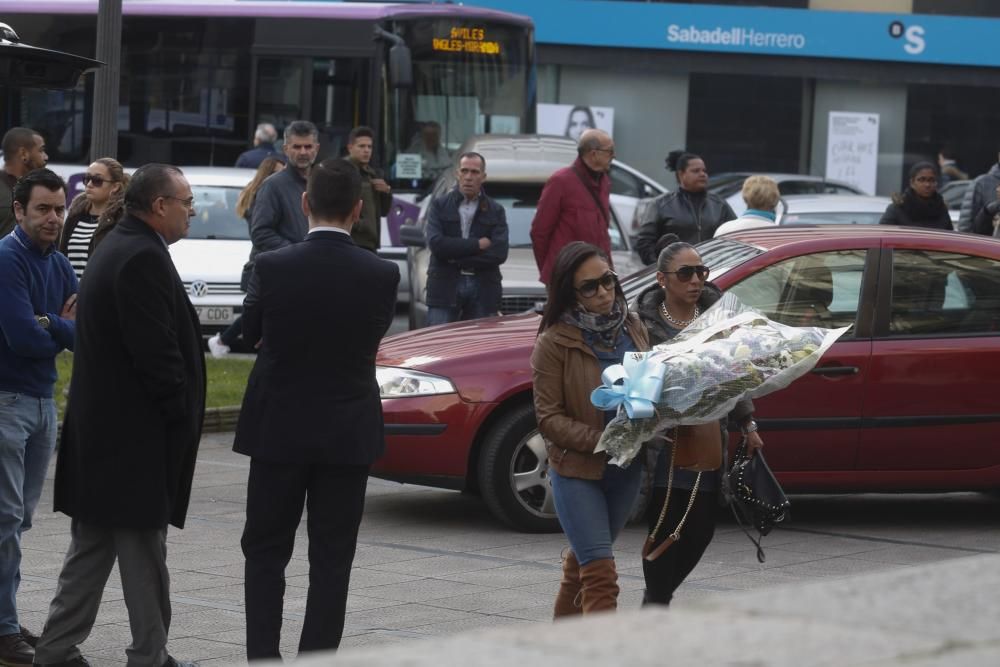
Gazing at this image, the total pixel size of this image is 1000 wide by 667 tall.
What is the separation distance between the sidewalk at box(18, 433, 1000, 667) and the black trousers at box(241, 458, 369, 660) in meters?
0.61

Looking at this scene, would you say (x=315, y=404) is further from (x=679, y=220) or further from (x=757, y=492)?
(x=679, y=220)

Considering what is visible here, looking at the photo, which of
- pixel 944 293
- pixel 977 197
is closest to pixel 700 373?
pixel 944 293

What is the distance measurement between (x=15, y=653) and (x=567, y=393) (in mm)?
2118

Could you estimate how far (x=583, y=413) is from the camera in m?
5.54

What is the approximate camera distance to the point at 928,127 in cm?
3369

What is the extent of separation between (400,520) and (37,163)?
8.72ft

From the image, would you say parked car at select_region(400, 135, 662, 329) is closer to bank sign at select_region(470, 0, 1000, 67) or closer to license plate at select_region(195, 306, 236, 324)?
license plate at select_region(195, 306, 236, 324)

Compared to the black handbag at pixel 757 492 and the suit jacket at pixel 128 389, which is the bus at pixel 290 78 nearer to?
the black handbag at pixel 757 492

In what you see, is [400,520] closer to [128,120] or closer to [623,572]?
[623,572]

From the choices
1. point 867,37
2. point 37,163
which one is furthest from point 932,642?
point 867,37

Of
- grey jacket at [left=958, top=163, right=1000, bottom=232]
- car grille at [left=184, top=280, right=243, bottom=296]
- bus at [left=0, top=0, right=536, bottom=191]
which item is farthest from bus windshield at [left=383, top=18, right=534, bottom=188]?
grey jacket at [left=958, top=163, right=1000, bottom=232]

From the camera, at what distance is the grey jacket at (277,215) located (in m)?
10.4

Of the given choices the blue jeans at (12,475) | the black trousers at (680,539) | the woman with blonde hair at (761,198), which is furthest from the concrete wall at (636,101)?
the black trousers at (680,539)

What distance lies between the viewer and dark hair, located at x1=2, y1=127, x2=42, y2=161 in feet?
29.5
